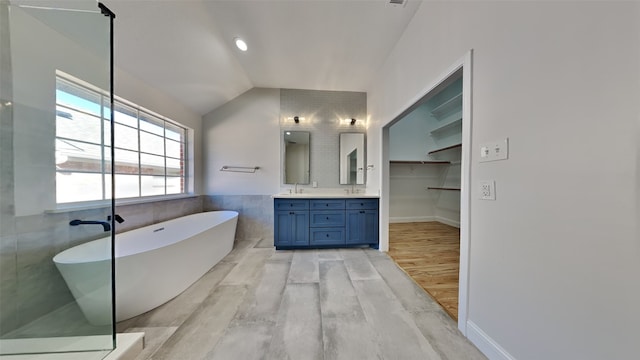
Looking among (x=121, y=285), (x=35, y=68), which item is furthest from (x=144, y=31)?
(x=121, y=285)

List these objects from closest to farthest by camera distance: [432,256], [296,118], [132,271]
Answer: [132,271] < [432,256] < [296,118]

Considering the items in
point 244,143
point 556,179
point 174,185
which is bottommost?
point 174,185

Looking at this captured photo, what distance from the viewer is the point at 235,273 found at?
7.45 feet

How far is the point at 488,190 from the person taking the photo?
1215 millimetres

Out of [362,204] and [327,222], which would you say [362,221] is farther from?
[327,222]

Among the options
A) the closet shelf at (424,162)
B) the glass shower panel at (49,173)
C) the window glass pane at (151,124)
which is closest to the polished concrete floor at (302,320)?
the glass shower panel at (49,173)

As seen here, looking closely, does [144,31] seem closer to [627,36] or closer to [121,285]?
[121,285]

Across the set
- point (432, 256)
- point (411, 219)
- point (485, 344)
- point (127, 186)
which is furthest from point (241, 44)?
point (411, 219)

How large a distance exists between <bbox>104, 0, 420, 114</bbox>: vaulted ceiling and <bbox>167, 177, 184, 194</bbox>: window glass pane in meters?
1.22

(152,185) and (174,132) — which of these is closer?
(152,185)

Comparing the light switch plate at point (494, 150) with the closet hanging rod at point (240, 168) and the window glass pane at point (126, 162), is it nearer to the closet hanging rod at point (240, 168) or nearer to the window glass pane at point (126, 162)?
the closet hanging rod at point (240, 168)

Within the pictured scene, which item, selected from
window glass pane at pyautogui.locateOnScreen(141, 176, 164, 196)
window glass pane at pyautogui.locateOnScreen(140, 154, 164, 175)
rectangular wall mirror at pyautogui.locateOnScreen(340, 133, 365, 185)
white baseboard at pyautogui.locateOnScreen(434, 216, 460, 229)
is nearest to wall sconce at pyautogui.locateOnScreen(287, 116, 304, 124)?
rectangular wall mirror at pyautogui.locateOnScreen(340, 133, 365, 185)

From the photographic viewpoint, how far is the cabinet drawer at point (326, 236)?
2.98 meters

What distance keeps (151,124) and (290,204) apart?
2.26 meters
